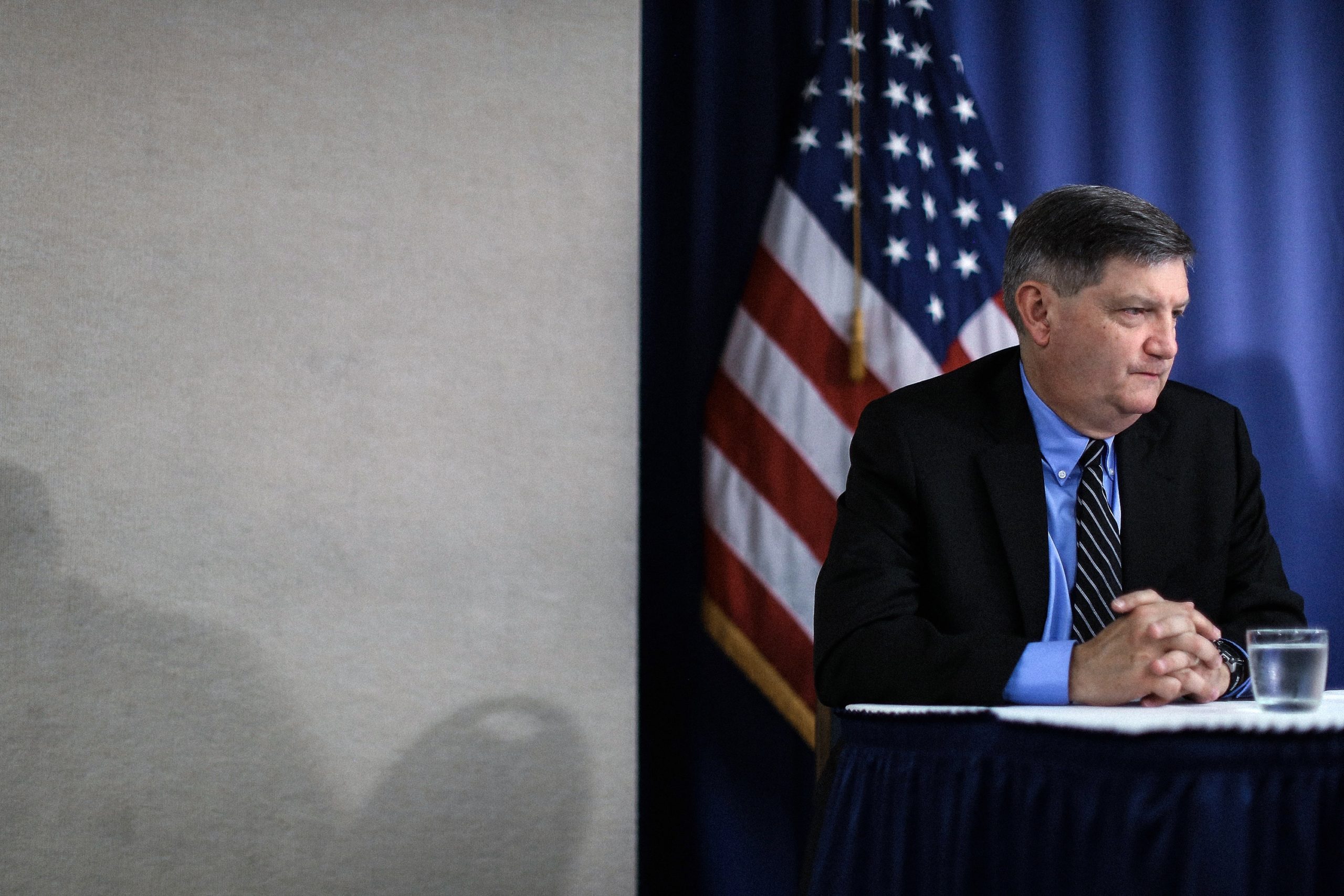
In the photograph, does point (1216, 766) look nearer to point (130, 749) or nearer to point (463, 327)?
point (463, 327)

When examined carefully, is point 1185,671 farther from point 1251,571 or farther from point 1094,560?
point 1251,571

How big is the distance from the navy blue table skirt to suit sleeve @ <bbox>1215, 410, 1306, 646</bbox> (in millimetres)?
744

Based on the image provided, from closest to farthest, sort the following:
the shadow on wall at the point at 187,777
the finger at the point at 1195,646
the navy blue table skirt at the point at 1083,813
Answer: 1. the navy blue table skirt at the point at 1083,813
2. the finger at the point at 1195,646
3. the shadow on wall at the point at 187,777

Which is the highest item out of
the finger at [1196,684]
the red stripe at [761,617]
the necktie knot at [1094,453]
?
the necktie knot at [1094,453]

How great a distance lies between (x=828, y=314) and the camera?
2.44m

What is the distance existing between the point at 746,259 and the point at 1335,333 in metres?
1.47

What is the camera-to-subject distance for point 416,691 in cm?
247

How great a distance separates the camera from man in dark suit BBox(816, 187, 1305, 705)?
1.38 meters

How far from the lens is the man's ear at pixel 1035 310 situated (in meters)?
1.51

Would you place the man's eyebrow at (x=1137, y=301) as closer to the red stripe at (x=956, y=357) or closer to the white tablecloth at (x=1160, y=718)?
the white tablecloth at (x=1160, y=718)

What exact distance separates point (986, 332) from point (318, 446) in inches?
59.1

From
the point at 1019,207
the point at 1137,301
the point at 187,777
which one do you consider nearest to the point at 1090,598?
the point at 1137,301

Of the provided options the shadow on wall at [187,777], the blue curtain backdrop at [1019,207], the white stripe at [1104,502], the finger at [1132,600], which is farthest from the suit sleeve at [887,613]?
the shadow on wall at [187,777]

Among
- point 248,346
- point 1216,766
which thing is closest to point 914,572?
point 1216,766
